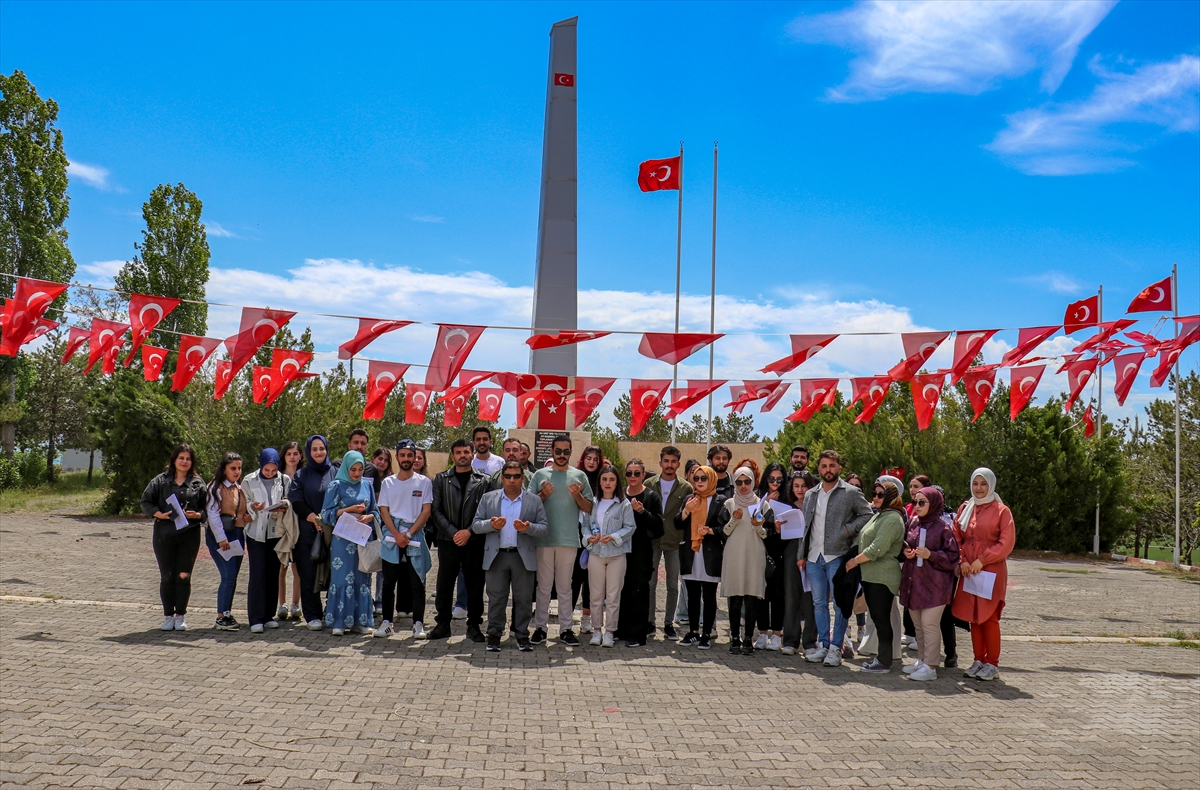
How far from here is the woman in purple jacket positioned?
7.11m

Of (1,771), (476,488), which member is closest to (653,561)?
(476,488)

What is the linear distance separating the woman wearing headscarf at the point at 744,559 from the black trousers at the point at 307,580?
3.83m

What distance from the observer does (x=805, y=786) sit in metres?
4.55

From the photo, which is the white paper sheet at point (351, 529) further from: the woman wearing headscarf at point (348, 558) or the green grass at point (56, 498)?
the green grass at point (56, 498)

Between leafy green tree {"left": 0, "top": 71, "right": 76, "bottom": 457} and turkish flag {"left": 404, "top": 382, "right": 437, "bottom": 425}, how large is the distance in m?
25.0

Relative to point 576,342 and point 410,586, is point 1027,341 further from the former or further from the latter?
point 410,586

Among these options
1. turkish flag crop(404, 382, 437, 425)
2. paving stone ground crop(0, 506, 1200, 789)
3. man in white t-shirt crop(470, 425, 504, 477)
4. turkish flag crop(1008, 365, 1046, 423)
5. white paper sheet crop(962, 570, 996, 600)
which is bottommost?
paving stone ground crop(0, 506, 1200, 789)

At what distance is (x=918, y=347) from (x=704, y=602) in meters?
4.96

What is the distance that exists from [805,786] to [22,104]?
125 feet

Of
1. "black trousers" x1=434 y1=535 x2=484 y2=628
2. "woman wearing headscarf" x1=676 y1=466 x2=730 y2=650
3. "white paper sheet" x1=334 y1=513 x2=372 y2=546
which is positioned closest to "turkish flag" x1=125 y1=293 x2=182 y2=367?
"white paper sheet" x1=334 y1=513 x2=372 y2=546

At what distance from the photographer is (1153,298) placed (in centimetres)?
1201

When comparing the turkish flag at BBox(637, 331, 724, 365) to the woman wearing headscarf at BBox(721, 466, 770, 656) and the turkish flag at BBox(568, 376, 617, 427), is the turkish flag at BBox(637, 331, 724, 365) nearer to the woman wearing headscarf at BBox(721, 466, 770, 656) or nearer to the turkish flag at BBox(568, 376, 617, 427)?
the turkish flag at BBox(568, 376, 617, 427)

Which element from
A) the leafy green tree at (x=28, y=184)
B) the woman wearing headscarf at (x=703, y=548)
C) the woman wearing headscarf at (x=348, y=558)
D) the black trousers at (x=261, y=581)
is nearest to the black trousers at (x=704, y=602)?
the woman wearing headscarf at (x=703, y=548)

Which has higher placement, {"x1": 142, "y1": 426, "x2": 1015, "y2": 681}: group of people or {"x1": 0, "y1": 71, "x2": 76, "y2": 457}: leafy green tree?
{"x1": 0, "y1": 71, "x2": 76, "y2": 457}: leafy green tree
